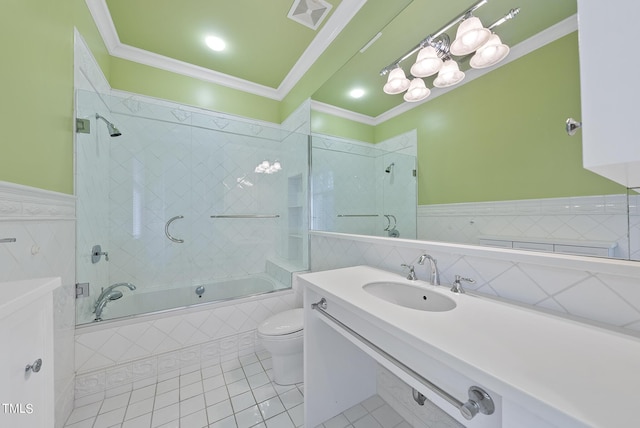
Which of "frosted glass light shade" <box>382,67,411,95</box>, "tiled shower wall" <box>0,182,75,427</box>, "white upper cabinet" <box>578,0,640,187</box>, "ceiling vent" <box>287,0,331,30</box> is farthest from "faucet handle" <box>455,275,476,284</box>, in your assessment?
"ceiling vent" <box>287,0,331,30</box>

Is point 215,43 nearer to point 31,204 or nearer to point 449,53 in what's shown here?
point 31,204

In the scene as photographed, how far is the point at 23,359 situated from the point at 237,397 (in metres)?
1.23

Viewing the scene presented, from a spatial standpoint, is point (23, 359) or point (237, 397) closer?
point (23, 359)

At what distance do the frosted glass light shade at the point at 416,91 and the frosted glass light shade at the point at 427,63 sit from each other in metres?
0.04

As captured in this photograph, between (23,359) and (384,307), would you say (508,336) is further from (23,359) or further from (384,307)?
(23,359)

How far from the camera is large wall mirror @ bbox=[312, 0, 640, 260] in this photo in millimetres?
743

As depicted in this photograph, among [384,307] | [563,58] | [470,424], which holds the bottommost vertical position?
[470,424]

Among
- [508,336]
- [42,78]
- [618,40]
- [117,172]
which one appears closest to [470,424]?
[508,336]

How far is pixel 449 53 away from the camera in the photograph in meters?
1.15

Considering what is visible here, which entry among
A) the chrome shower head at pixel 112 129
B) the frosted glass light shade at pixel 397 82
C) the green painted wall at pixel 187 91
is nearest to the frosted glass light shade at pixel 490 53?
the frosted glass light shade at pixel 397 82

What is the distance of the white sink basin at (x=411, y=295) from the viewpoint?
3.25 feet

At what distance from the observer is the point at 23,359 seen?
0.46 meters

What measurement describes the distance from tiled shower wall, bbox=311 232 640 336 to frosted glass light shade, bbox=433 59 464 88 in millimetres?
805

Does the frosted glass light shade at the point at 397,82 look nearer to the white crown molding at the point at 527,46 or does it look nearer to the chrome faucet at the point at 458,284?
the white crown molding at the point at 527,46
